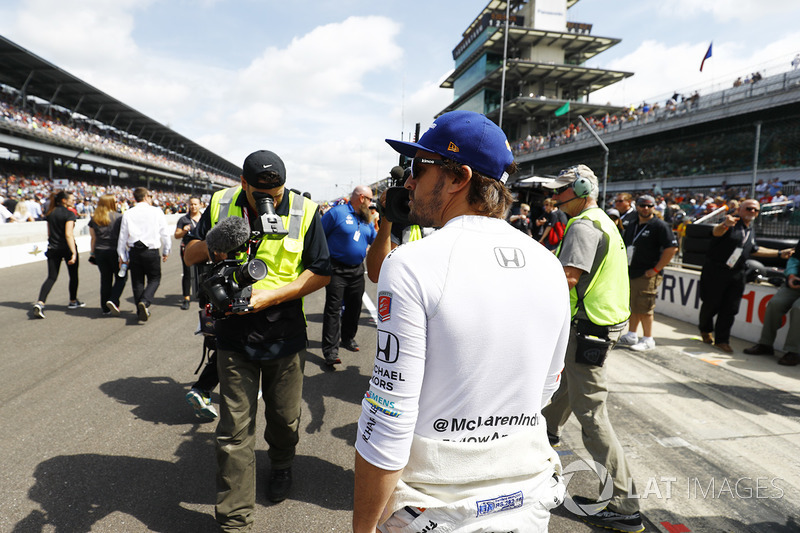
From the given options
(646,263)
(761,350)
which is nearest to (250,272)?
(646,263)

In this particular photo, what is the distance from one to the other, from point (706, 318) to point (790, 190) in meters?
18.0

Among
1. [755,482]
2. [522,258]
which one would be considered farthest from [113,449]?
[755,482]

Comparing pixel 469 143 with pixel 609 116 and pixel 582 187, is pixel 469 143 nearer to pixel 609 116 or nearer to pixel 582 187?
pixel 582 187

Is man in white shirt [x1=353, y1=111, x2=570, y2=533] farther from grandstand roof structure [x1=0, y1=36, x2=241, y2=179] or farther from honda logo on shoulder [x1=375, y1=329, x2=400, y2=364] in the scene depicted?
grandstand roof structure [x1=0, y1=36, x2=241, y2=179]

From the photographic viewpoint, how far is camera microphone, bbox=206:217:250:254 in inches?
84.0

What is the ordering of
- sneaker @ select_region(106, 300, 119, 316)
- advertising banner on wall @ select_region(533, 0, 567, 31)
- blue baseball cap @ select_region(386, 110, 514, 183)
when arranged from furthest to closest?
advertising banner on wall @ select_region(533, 0, 567, 31)
sneaker @ select_region(106, 300, 119, 316)
blue baseball cap @ select_region(386, 110, 514, 183)

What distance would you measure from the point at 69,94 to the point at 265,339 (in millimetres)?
49908

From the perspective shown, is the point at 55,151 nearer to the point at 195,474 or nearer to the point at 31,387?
the point at 31,387

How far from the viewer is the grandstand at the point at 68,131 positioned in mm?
Result: 31500

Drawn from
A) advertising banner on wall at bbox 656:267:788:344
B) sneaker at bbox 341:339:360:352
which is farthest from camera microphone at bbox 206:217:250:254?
advertising banner on wall at bbox 656:267:788:344

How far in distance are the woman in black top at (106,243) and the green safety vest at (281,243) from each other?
5.77 metres

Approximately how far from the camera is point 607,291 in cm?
290

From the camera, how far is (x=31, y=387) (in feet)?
14.0
